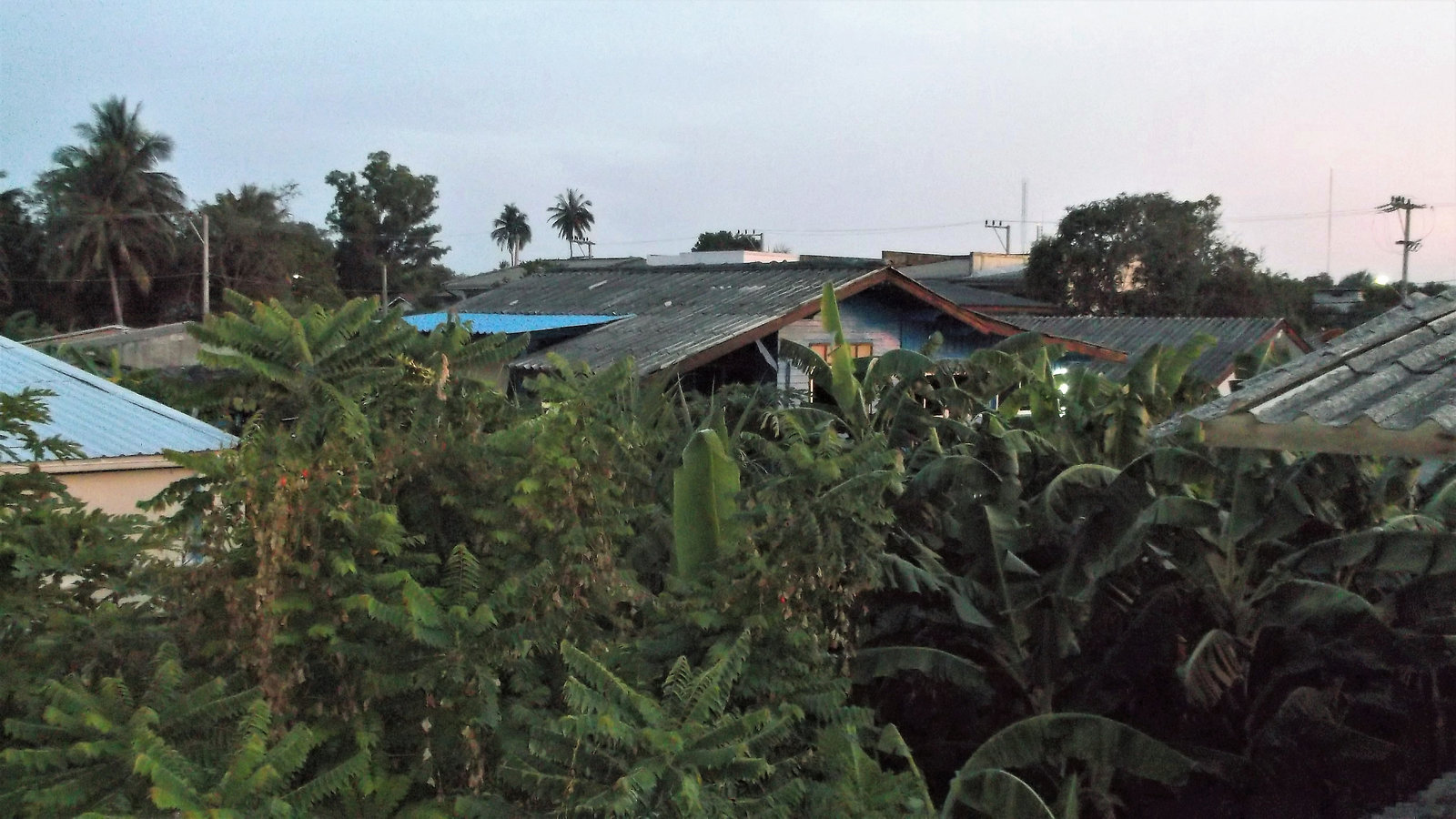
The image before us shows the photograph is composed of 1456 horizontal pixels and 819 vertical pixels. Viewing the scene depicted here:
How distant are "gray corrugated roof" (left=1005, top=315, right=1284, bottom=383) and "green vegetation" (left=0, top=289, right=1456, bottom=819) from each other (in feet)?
56.4

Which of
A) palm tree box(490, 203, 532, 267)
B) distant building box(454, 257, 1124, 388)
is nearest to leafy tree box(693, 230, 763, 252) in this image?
palm tree box(490, 203, 532, 267)

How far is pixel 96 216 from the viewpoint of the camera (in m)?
43.0

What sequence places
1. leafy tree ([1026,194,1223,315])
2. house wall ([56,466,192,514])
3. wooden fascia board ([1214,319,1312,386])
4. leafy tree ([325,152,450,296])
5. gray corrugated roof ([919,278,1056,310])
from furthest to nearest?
leafy tree ([325,152,450,296]) → gray corrugated roof ([919,278,1056,310]) → leafy tree ([1026,194,1223,315]) → wooden fascia board ([1214,319,1312,386]) → house wall ([56,466,192,514])

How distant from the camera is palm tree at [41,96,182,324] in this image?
4319 cm

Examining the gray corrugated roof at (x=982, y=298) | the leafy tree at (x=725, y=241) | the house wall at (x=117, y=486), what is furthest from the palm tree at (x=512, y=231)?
the house wall at (x=117, y=486)

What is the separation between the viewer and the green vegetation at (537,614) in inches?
157

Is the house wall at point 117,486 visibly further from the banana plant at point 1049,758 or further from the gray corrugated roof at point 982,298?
the gray corrugated roof at point 982,298

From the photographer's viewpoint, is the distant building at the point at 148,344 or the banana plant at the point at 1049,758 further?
the distant building at the point at 148,344

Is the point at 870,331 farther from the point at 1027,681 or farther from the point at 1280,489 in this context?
the point at 1280,489

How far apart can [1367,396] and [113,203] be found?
49.4 meters

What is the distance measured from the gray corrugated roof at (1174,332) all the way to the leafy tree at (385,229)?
114 feet

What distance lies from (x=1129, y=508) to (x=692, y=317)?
10.2m

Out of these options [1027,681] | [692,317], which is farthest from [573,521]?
[692,317]

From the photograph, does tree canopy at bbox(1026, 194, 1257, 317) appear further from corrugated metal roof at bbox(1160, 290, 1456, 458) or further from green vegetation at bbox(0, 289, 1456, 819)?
corrugated metal roof at bbox(1160, 290, 1456, 458)
